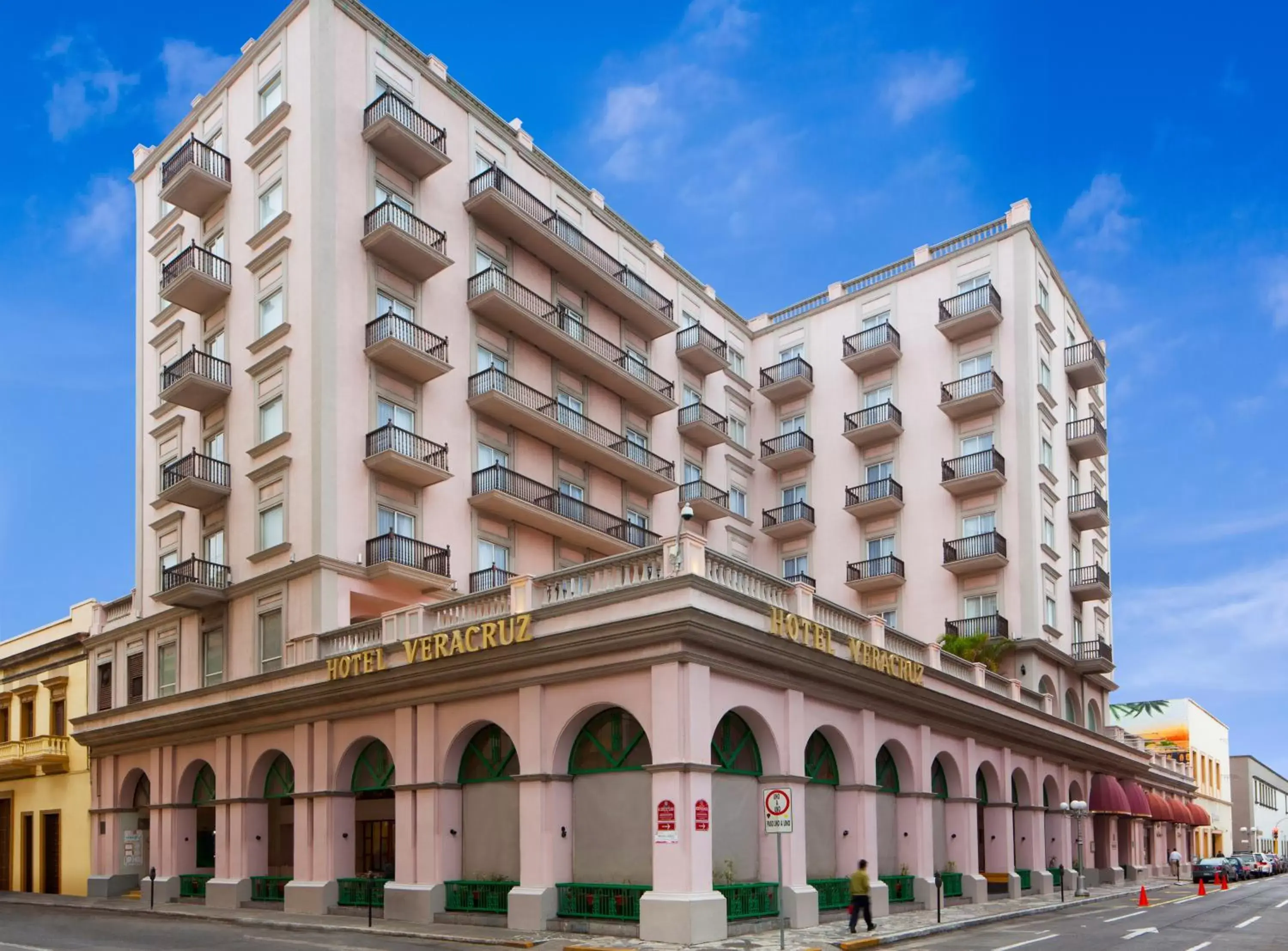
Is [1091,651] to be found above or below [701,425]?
below

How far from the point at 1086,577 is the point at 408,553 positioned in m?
32.3

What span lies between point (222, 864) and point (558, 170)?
87.0ft

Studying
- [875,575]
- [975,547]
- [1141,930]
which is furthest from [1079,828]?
[1141,930]

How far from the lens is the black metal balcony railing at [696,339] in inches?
1982

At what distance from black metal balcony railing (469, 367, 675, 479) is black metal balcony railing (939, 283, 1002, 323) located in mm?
13530

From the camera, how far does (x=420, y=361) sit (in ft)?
118

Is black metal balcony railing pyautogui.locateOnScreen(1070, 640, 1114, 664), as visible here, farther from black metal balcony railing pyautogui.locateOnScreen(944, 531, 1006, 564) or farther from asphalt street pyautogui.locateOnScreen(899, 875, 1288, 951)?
asphalt street pyautogui.locateOnScreen(899, 875, 1288, 951)

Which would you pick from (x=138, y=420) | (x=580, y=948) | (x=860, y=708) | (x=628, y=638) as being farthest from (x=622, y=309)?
(x=580, y=948)

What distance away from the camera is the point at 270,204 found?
37531mm

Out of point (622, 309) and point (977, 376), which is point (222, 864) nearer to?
point (622, 309)

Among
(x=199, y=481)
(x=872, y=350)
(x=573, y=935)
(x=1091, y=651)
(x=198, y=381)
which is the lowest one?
(x=573, y=935)

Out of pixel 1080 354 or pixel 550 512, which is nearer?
pixel 550 512

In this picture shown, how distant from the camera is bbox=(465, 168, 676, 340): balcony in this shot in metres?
39.7

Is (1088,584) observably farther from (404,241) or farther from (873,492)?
(404,241)
